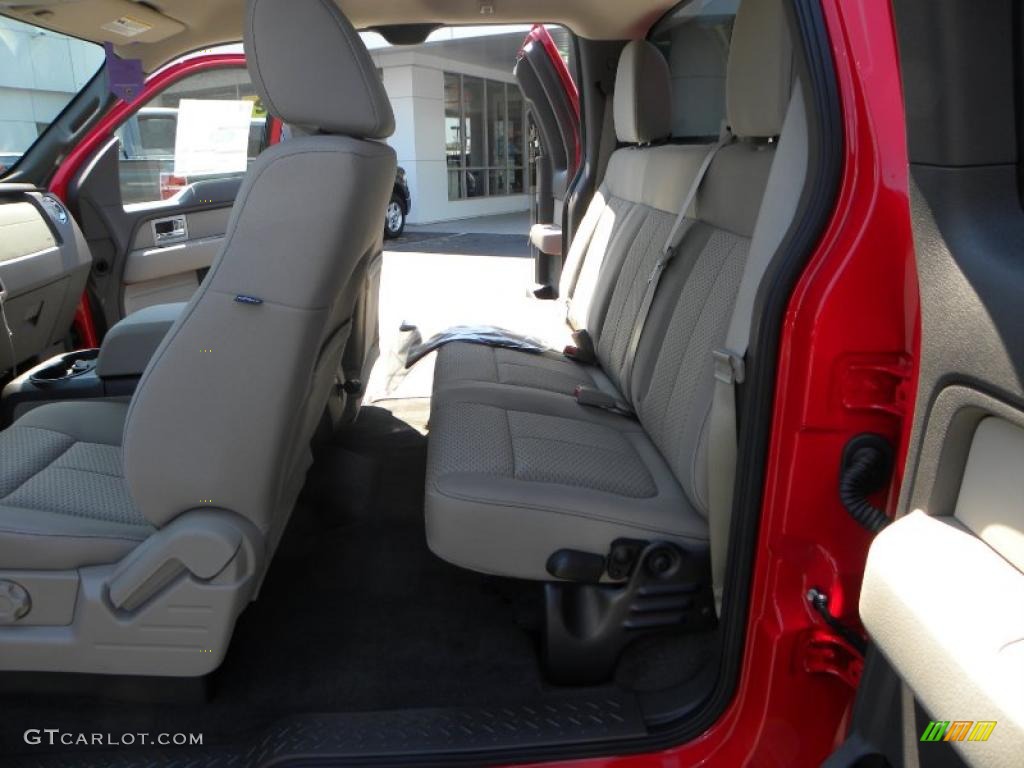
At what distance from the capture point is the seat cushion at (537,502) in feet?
4.93

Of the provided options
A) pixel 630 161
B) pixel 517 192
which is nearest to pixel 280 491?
pixel 630 161

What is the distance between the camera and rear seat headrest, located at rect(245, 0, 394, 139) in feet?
4.70

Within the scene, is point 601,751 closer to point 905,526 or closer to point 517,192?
point 905,526

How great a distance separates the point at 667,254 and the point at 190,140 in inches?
94.9

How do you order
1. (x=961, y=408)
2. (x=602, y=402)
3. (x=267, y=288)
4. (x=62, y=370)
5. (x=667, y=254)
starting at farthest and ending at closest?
(x=62, y=370) → (x=602, y=402) → (x=667, y=254) → (x=267, y=288) → (x=961, y=408)

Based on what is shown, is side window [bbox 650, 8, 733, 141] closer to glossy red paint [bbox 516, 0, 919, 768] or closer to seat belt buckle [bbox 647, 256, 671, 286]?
seat belt buckle [bbox 647, 256, 671, 286]

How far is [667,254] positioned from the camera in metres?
2.09

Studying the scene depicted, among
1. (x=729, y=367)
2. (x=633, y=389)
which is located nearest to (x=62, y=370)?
(x=633, y=389)

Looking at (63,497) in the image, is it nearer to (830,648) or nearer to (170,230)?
(830,648)

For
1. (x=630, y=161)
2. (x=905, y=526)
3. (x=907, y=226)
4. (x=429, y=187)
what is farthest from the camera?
(x=429, y=187)

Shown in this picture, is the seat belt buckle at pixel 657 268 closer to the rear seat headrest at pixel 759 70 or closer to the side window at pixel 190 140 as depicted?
the rear seat headrest at pixel 759 70

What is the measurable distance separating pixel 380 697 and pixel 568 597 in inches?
15.9

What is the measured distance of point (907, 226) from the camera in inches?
42.8

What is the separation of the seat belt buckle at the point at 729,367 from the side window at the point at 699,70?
2084 mm
